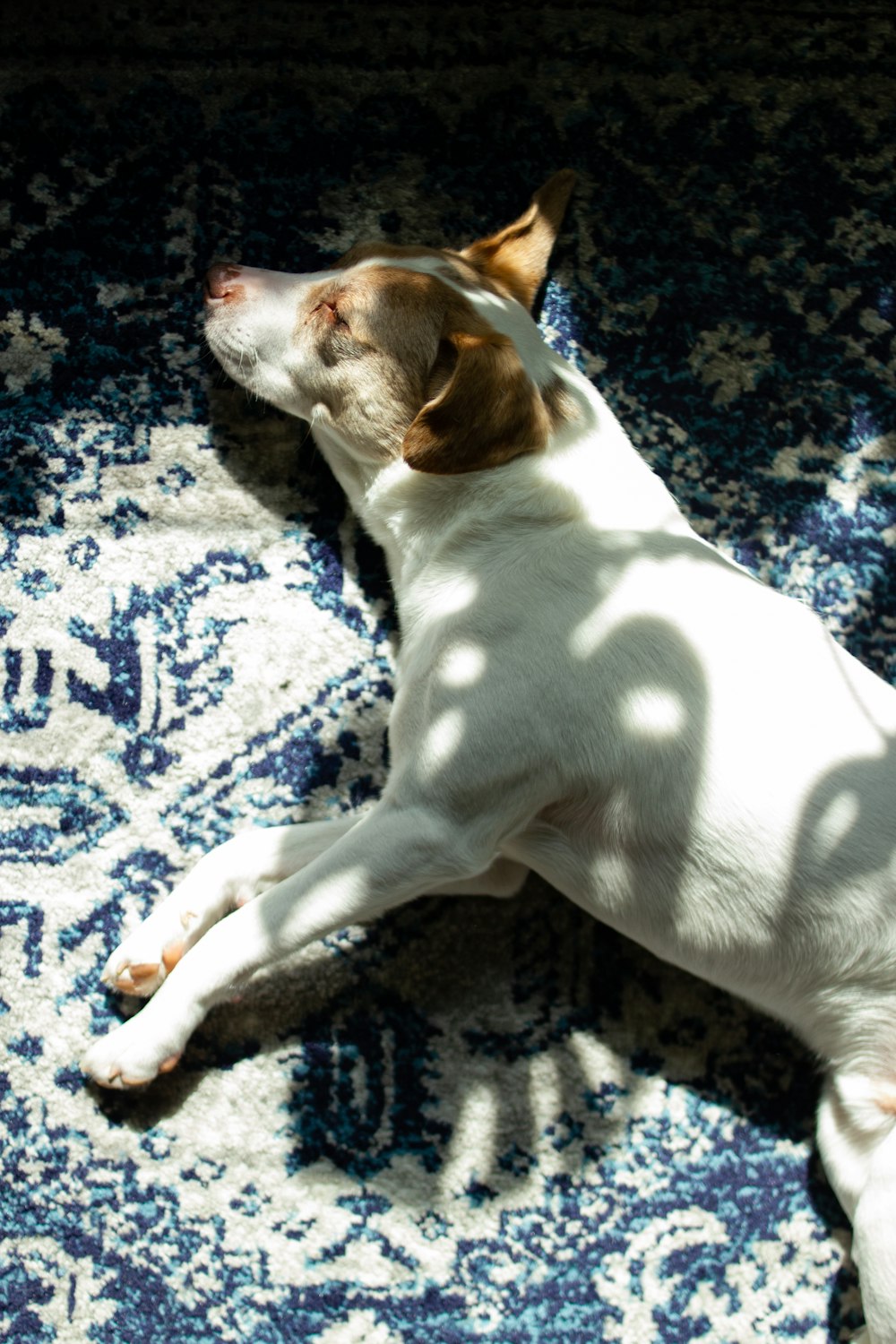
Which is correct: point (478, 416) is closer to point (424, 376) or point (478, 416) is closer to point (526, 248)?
point (424, 376)

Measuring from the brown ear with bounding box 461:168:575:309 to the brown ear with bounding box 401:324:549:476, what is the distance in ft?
1.27

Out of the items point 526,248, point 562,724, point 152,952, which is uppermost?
point 526,248

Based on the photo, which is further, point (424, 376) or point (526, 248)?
point (526, 248)

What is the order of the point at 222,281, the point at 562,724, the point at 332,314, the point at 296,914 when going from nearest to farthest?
1. the point at 562,724
2. the point at 296,914
3. the point at 332,314
4. the point at 222,281

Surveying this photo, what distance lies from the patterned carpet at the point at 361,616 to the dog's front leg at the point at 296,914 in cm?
14

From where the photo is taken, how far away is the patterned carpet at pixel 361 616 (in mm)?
2398

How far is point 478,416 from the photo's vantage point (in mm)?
2113

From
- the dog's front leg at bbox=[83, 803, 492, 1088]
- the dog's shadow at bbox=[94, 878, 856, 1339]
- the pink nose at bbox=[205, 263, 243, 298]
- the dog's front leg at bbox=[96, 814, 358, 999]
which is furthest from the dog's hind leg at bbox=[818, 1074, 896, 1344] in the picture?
the pink nose at bbox=[205, 263, 243, 298]

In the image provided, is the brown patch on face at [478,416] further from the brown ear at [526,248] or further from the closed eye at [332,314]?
the brown ear at [526,248]

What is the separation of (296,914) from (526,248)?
1.47m

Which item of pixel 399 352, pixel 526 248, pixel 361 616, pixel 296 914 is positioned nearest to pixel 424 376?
pixel 399 352

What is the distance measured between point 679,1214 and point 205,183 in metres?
2.50

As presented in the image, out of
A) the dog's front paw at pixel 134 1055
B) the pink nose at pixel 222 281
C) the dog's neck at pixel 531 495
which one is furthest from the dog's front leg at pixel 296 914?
the pink nose at pixel 222 281

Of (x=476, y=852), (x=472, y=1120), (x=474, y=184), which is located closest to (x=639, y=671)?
(x=476, y=852)
